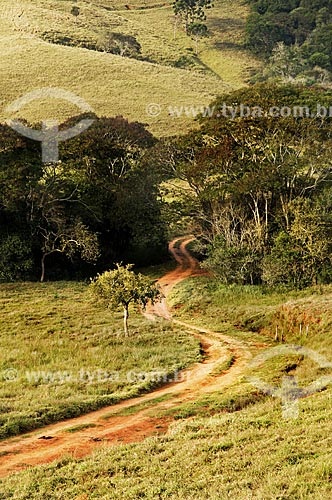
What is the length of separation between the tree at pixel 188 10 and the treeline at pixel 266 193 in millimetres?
110331

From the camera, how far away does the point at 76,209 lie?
44.7 meters

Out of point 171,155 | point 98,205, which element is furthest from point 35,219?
point 171,155

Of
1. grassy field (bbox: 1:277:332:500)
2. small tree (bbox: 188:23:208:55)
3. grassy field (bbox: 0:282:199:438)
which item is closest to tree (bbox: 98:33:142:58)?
small tree (bbox: 188:23:208:55)

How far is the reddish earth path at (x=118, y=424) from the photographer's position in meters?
14.0

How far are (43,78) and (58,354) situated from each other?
246 feet

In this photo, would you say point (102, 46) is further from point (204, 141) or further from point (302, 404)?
point (302, 404)

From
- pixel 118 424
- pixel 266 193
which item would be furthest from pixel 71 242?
pixel 118 424

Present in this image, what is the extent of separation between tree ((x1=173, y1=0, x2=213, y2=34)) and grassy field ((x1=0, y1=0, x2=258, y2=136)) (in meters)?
3.65

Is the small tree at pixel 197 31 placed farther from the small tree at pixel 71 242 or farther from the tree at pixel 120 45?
the small tree at pixel 71 242

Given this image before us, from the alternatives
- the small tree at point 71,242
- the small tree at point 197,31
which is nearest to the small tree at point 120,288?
the small tree at point 71,242

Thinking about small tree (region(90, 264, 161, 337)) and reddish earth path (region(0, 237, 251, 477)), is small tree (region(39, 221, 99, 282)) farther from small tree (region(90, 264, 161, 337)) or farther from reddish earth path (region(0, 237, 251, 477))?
reddish earth path (region(0, 237, 251, 477))

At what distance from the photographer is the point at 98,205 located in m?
46.0

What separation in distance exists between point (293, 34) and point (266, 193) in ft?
384

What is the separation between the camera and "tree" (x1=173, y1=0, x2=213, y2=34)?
470 feet
